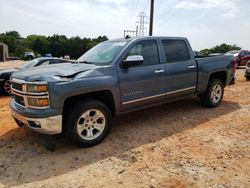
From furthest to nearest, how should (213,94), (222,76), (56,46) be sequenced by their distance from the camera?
(56,46)
(222,76)
(213,94)

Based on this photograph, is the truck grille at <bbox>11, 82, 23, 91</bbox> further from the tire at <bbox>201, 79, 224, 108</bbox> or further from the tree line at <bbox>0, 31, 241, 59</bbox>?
the tree line at <bbox>0, 31, 241, 59</bbox>

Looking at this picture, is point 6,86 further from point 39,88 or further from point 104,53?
point 39,88

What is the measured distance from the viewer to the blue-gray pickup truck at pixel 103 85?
402 cm

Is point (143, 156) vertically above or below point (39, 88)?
below

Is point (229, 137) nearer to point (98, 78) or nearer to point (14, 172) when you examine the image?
point (98, 78)

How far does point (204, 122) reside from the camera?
18.9ft

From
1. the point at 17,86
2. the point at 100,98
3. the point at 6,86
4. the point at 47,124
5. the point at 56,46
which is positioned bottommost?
the point at 6,86

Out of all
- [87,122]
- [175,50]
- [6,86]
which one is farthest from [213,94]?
[6,86]

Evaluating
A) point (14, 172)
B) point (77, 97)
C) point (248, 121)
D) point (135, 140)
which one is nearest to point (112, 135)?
point (135, 140)

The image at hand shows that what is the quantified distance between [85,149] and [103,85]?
1.15 meters

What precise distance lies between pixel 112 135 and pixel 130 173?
1.50 m

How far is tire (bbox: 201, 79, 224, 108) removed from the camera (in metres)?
6.77

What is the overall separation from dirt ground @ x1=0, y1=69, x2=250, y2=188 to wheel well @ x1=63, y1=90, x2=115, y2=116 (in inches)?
24.9

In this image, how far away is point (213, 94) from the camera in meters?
6.94
